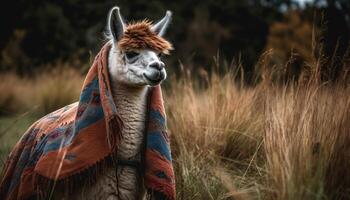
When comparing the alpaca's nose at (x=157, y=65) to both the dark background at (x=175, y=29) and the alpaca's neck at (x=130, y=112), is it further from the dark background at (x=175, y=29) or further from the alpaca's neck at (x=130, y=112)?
the dark background at (x=175, y=29)

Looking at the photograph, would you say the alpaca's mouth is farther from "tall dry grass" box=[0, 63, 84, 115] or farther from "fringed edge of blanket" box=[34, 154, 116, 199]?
"tall dry grass" box=[0, 63, 84, 115]

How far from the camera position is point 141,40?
3098 mm

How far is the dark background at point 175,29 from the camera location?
15984 mm

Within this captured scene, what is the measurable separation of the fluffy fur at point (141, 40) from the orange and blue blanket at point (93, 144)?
0.20 metres

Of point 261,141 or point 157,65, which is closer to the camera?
point 157,65

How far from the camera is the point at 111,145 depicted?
294 cm

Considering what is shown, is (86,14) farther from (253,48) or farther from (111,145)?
(111,145)

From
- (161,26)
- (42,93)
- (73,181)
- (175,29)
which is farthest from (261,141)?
(175,29)

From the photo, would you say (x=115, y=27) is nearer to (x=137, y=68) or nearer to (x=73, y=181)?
(x=137, y=68)

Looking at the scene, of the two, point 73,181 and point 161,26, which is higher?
point 161,26

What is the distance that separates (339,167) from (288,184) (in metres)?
0.37

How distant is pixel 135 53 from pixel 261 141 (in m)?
1.40

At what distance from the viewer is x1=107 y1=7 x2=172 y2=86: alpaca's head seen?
9.82ft

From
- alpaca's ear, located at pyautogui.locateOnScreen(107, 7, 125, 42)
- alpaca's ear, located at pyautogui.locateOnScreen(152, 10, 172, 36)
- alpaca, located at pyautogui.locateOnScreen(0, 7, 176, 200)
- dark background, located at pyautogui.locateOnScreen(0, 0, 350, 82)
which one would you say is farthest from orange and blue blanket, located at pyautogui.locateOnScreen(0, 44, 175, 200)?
dark background, located at pyautogui.locateOnScreen(0, 0, 350, 82)
